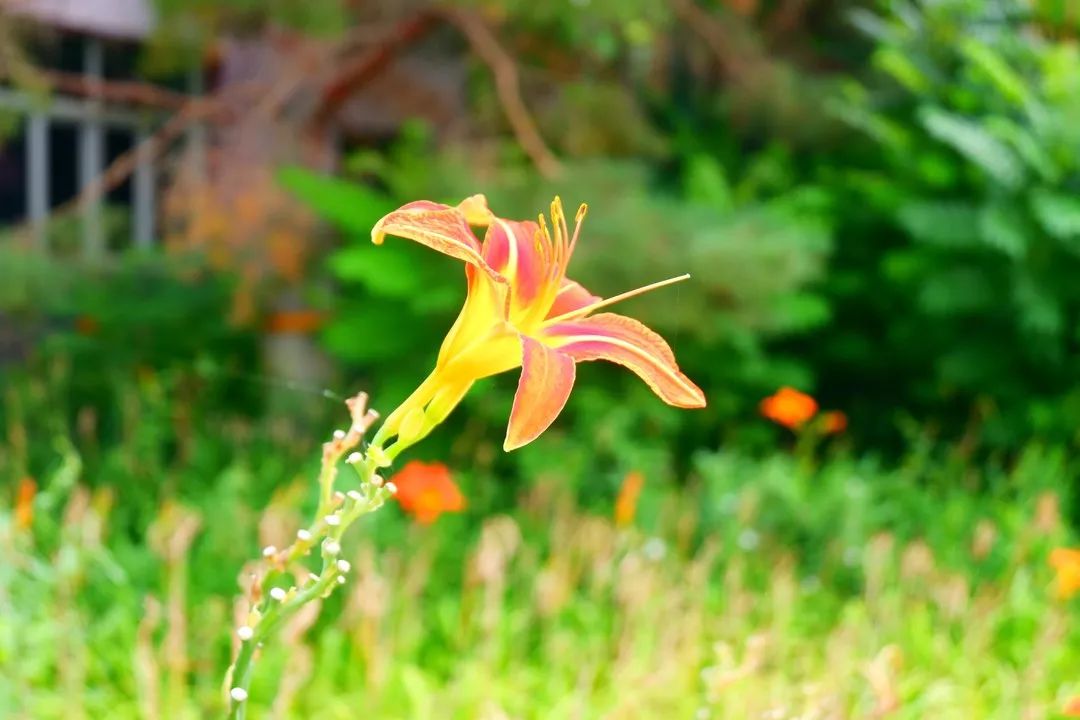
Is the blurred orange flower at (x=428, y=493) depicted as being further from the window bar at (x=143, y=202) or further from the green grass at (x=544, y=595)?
the window bar at (x=143, y=202)

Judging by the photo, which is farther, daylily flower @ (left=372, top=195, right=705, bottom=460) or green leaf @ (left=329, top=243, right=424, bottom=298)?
green leaf @ (left=329, top=243, right=424, bottom=298)

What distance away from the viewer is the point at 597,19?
4.84 metres

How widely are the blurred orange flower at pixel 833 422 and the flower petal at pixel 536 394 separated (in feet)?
10.5

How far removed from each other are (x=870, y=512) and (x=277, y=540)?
257 centimetres

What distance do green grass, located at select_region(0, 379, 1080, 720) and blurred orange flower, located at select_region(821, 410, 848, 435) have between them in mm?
203

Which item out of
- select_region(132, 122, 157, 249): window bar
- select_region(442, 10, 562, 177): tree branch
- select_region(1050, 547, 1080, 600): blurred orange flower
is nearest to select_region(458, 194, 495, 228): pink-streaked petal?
select_region(1050, 547, 1080, 600): blurred orange flower

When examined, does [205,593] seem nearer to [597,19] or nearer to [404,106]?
[597,19]

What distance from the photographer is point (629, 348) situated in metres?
0.92

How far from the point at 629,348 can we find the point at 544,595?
1.79m

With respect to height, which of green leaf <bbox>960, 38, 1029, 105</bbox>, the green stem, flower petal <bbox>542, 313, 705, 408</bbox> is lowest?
green leaf <bbox>960, 38, 1029, 105</bbox>

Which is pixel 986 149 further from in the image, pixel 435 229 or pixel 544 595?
pixel 435 229

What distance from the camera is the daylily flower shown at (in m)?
0.85

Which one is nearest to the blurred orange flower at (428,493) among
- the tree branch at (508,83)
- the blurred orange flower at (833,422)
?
the blurred orange flower at (833,422)

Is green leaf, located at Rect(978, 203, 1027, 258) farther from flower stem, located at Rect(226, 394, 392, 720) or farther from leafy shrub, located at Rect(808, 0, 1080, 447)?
flower stem, located at Rect(226, 394, 392, 720)
